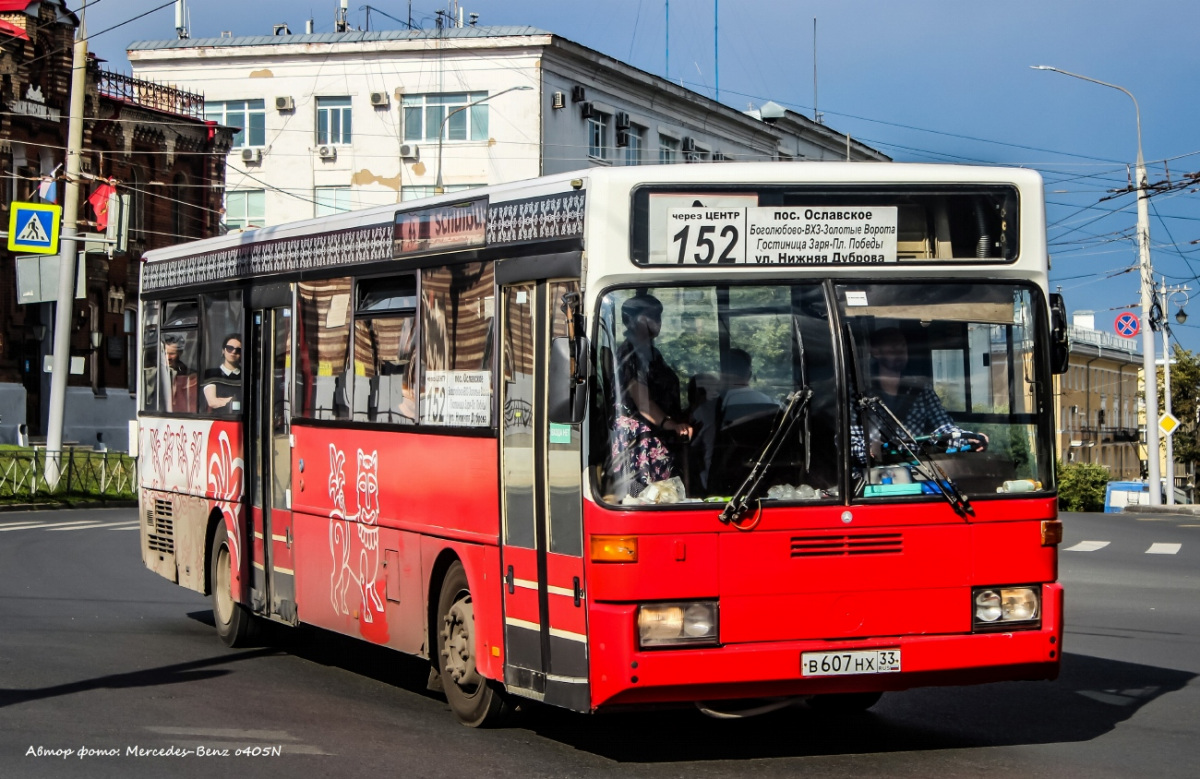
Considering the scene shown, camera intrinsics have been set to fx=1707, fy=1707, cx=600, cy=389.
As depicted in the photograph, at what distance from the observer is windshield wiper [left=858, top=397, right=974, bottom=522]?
7879 millimetres

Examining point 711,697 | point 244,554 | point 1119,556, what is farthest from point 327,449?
point 1119,556

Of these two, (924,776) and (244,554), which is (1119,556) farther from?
(924,776)

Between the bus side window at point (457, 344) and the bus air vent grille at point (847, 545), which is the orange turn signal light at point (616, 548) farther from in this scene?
the bus side window at point (457, 344)

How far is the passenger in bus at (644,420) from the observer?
7719 mm

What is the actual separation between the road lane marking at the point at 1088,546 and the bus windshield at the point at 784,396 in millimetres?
19349

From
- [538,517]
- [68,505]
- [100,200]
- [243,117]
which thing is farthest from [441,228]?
[243,117]

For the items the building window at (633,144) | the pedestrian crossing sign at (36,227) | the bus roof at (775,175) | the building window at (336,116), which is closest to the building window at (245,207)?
the building window at (336,116)

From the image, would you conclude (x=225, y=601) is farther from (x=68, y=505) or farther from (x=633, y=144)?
(x=633, y=144)

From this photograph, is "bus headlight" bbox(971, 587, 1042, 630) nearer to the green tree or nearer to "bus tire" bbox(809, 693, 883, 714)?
"bus tire" bbox(809, 693, 883, 714)

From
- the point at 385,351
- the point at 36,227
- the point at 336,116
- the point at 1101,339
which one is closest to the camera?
the point at 385,351

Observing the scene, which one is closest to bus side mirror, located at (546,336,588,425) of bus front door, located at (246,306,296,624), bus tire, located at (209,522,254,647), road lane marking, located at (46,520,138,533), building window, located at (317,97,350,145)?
bus front door, located at (246,306,296,624)

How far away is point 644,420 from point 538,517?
981 millimetres

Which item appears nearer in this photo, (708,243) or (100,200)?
(708,243)

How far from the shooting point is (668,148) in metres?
68.8
